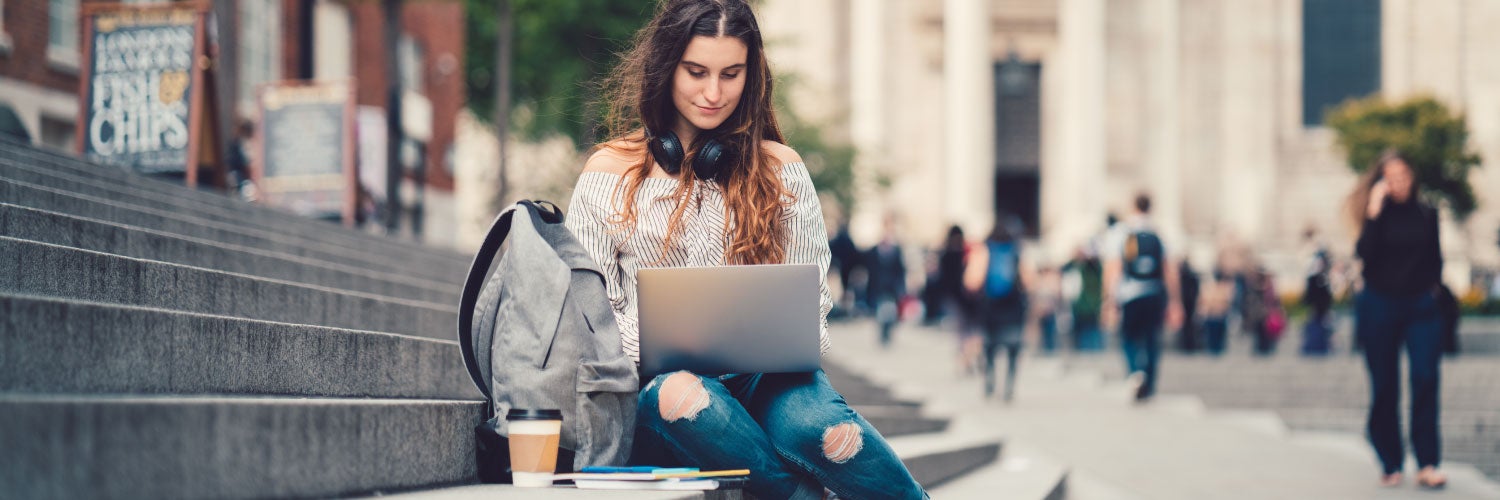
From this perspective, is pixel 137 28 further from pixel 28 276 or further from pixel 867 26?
pixel 867 26

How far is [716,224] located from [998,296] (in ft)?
33.2

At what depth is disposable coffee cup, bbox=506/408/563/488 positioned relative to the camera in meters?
3.96

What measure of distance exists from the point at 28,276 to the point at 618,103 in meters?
1.55

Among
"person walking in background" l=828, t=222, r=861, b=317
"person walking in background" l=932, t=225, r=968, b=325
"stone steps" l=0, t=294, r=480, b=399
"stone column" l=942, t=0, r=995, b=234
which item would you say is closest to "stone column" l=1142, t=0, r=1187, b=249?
"stone column" l=942, t=0, r=995, b=234

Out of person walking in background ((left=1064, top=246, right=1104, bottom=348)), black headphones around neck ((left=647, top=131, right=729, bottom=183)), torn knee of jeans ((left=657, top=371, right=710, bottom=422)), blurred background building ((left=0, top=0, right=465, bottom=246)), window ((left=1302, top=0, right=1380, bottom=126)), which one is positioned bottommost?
person walking in background ((left=1064, top=246, right=1104, bottom=348))

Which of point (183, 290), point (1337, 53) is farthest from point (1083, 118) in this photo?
point (183, 290)

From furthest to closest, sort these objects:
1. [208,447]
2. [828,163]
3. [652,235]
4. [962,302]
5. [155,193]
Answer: [828,163] < [962,302] < [155,193] < [652,235] < [208,447]

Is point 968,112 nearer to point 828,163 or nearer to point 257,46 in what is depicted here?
point 828,163

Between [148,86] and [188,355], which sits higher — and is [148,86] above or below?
above

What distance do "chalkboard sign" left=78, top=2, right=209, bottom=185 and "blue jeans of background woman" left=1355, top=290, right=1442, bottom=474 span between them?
8.34 metres

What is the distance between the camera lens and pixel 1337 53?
1857 inches

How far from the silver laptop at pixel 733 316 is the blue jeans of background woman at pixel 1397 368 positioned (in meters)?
5.41

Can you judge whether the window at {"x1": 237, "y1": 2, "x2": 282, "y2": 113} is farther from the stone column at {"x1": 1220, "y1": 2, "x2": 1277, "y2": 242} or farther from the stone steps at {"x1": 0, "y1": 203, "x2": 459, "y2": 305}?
the stone column at {"x1": 1220, "y1": 2, "x2": 1277, "y2": 242}

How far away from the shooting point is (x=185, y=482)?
2.98 m
